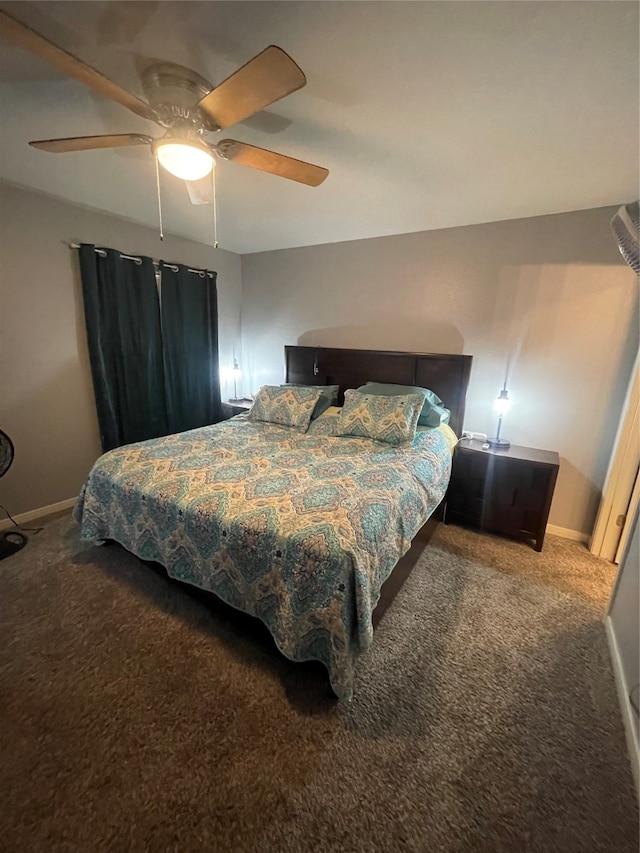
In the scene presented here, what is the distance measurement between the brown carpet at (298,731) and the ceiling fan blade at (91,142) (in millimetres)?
2194

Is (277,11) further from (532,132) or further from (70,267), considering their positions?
(70,267)

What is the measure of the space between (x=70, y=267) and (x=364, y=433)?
105 inches

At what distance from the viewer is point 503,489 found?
256 cm

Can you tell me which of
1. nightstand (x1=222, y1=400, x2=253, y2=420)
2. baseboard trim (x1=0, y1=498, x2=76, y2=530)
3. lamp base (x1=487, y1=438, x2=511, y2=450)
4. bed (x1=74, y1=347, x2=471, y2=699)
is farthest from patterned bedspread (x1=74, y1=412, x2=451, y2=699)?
nightstand (x1=222, y1=400, x2=253, y2=420)

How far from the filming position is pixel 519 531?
2553 mm

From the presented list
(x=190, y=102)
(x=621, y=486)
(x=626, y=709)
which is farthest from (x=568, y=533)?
(x=190, y=102)

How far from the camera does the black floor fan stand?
7.22ft

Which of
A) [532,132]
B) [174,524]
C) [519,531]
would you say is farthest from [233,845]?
[532,132]

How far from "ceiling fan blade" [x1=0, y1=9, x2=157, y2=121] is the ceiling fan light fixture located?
0.14 m

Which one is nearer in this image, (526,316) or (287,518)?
(287,518)

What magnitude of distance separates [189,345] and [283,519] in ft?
8.91

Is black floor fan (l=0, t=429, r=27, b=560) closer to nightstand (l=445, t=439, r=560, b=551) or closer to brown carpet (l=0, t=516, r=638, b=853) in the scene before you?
brown carpet (l=0, t=516, r=638, b=853)

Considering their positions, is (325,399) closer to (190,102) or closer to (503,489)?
(503,489)

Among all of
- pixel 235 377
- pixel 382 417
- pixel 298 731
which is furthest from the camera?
pixel 235 377
